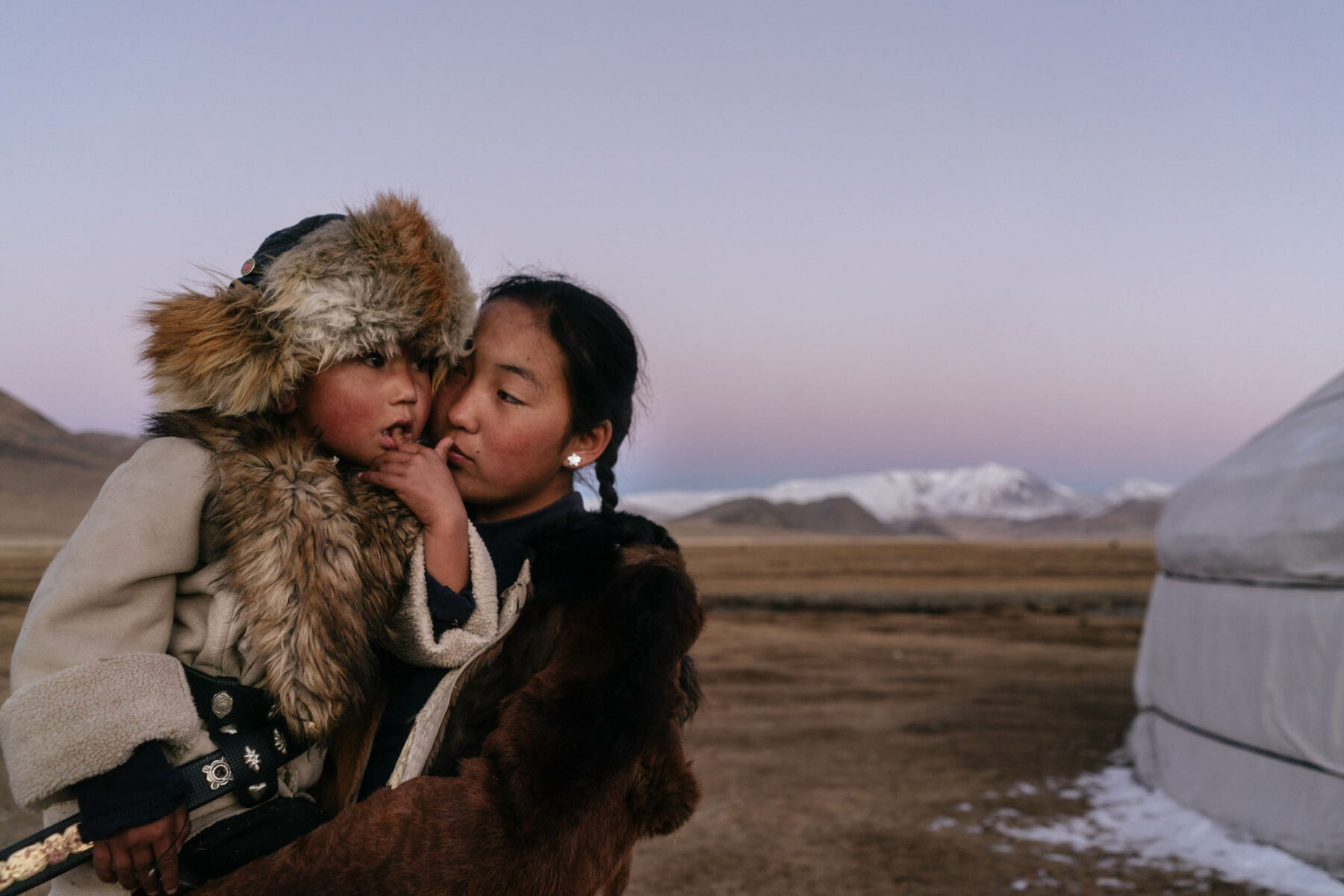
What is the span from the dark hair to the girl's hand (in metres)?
0.34

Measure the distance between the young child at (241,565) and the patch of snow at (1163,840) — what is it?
418 cm

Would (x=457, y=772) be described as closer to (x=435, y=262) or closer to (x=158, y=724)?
(x=158, y=724)

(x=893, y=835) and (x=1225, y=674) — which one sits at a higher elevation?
(x=1225, y=674)

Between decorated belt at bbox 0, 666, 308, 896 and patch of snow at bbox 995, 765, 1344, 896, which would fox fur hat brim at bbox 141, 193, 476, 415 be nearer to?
decorated belt at bbox 0, 666, 308, 896

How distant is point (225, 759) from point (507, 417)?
2.06ft

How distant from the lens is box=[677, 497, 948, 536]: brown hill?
9225 centimetres

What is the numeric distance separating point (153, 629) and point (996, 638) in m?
12.8

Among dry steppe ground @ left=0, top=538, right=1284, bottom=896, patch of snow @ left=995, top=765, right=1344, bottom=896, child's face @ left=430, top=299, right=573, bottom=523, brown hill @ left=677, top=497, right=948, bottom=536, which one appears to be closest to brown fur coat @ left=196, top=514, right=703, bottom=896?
child's face @ left=430, top=299, right=573, bottom=523

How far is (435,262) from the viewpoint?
1.33m

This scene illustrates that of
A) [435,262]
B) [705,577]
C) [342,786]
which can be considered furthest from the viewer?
[705,577]

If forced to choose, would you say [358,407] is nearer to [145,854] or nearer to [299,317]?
[299,317]

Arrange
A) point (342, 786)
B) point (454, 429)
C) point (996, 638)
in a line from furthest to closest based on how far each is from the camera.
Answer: point (996, 638)
point (454, 429)
point (342, 786)

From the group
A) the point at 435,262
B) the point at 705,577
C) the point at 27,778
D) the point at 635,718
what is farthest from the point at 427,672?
the point at 705,577

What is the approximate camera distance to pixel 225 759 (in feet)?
3.42
